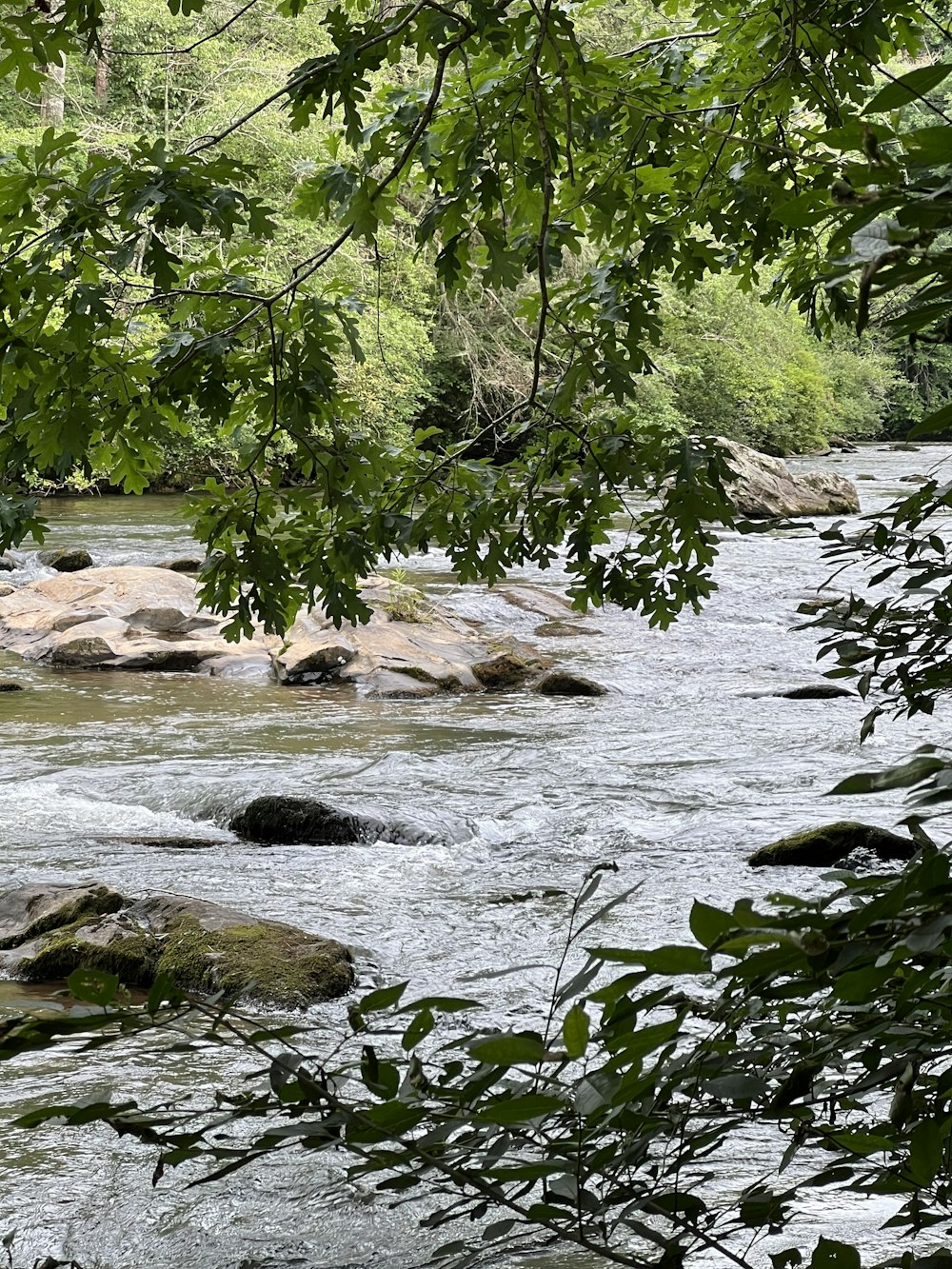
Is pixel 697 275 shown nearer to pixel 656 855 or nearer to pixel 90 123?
pixel 656 855

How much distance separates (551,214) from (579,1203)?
102 inches

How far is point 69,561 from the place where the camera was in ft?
52.1

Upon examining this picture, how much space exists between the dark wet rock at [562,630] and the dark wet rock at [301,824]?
6.75 metres

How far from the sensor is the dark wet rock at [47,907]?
5.56 m

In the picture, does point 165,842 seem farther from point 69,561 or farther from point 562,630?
point 69,561

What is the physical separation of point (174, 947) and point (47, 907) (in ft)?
2.72

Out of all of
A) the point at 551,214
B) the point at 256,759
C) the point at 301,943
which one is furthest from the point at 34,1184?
the point at 256,759

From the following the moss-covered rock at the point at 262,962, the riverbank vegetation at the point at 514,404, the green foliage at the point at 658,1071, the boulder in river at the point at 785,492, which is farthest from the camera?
the boulder in river at the point at 785,492

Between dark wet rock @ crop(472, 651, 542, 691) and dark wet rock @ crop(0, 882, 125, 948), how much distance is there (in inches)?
236

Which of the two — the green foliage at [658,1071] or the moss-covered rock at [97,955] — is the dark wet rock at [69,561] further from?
the green foliage at [658,1071]

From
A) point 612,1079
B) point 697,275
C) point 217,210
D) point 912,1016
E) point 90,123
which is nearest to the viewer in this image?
point 612,1079

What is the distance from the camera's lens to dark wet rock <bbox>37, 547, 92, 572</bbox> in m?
15.9

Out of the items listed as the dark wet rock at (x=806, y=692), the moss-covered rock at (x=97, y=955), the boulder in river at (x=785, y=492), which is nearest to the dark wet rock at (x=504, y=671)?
the dark wet rock at (x=806, y=692)

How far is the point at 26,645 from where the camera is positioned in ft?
41.6
